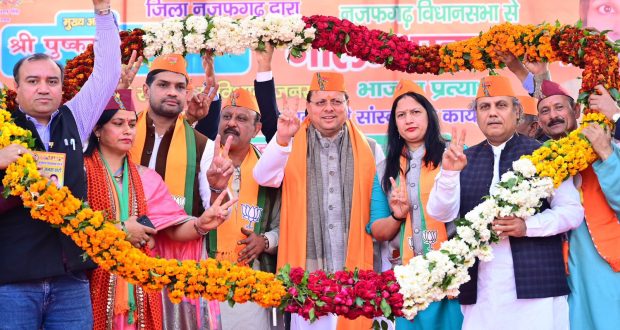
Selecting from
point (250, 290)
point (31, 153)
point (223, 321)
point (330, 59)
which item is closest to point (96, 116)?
point (31, 153)

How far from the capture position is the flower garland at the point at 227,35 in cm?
575

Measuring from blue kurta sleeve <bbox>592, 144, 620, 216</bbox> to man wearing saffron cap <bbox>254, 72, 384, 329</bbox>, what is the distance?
4.79ft

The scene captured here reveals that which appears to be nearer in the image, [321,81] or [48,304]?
[48,304]

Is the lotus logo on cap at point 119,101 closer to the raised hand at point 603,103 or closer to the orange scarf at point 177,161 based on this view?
the orange scarf at point 177,161

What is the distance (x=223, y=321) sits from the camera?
19.0ft

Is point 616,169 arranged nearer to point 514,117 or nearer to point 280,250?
point 514,117

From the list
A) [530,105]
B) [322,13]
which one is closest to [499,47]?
[530,105]

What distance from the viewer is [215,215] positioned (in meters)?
5.14

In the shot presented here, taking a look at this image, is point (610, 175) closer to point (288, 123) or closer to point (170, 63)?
point (288, 123)

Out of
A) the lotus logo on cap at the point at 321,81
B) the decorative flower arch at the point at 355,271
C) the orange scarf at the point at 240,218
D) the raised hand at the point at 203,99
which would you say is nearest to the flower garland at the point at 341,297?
the decorative flower arch at the point at 355,271

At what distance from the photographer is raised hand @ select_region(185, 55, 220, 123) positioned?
6.31m

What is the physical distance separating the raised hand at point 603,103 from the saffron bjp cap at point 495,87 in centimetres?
45

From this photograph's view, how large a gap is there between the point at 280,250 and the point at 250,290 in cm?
98

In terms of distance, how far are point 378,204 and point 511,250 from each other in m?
0.98
